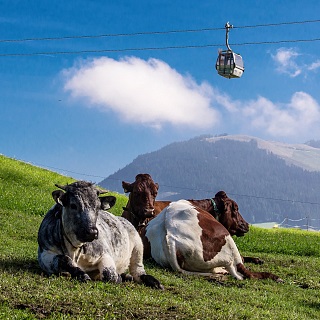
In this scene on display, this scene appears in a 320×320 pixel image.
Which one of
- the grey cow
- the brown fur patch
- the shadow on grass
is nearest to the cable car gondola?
the brown fur patch

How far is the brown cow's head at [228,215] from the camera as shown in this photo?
53.5ft

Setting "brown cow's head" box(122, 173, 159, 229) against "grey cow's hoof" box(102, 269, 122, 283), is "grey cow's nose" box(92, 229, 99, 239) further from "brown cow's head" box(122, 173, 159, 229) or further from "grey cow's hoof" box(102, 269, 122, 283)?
"brown cow's head" box(122, 173, 159, 229)

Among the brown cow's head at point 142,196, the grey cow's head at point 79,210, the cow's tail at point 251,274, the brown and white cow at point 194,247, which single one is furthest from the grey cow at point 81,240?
the brown cow's head at point 142,196

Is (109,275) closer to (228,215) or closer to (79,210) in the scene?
(79,210)

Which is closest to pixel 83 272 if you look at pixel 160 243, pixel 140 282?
pixel 140 282

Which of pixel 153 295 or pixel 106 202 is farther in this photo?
pixel 106 202

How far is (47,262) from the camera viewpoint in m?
10.3

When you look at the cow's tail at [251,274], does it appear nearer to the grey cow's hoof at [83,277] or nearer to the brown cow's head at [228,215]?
the brown cow's head at [228,215]

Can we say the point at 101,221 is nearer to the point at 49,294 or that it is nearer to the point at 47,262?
the point at 47,262

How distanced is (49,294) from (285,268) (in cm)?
870

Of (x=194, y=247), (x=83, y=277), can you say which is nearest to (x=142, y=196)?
(x=194, y=247)

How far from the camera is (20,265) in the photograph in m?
11.2

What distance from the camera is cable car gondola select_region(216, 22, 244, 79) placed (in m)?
28.7

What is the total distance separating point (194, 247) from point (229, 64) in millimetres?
16442
